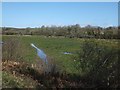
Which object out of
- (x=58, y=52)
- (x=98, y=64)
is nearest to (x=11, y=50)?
(x=98, y=64)

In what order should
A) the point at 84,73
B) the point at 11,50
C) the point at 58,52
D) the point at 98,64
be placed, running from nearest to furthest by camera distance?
the point at 98,64 → the point at 84,73 → the point at 11,50 → the point at 58,52

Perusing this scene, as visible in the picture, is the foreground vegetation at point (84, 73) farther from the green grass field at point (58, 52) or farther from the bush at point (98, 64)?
the green grass field at point (58, 52)

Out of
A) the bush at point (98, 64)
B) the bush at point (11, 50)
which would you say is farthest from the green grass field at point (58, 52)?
the bush at point (11, 50)

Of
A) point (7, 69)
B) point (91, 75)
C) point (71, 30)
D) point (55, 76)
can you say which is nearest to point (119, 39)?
point (91, 75)

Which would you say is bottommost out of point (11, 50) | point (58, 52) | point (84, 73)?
point (58, 52)

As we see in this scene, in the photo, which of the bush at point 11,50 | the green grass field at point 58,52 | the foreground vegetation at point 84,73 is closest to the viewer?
the foreground vegetation at point 84,73

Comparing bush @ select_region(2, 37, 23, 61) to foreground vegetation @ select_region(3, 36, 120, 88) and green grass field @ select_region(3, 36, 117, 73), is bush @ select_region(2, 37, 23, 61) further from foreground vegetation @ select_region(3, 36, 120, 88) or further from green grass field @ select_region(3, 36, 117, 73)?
foreground vegetation @ select_region(3, 36, 120, 88)

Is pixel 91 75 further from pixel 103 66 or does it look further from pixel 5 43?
pixel 5 43

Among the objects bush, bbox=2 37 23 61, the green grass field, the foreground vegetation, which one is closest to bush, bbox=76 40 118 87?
the foreground vegetation

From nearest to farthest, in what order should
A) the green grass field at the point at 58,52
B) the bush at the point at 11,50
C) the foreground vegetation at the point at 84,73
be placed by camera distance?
1. the foreground vegetation at the point at 84,73
2. the green grass field at the point at 58,52
3. the bush at the point at 11,50

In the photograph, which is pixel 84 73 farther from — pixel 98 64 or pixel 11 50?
pixel 11 50

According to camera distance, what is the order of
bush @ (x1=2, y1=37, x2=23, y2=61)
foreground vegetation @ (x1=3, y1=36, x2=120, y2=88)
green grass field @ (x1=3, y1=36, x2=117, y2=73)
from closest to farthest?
foreground vegetation @ (x1=3, y1=36, x2=120, y2=88), green grass field @ (x1=3, y1=36, x2=117, y2=73), bush @ (x1=2, y1=37, x2=23, y2=61)

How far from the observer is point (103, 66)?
1121 cm

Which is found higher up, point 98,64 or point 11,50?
point 11,50
